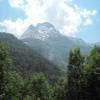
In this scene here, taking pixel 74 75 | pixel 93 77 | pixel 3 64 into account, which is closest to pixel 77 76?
pixel 74 75

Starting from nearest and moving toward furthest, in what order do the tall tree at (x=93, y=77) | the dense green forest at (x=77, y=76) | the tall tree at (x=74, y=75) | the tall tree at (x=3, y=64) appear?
the tall tree at (x=93, y=77)
the dense green forest at (x=77, y=76)
the tall tree at (x=3, y=64)
the tall tree at (x=74, y=75)

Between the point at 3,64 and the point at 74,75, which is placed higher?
the point at 3,64

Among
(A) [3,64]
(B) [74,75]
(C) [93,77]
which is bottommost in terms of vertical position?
(C) [93,77]

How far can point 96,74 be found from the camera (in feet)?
143

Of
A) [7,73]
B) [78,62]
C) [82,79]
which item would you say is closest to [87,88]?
[82,79]

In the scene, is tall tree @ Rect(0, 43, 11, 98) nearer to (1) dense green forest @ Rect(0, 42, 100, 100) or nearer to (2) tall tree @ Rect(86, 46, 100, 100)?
(1) dense green forest @ Rect(0, 42, 100, 100)

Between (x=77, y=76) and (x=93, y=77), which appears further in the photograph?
(x=77, y=76)

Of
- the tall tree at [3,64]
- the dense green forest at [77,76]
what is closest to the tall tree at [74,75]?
the dense green forest at [77,76]

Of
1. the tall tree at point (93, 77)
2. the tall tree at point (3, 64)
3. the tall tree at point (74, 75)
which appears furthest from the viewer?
the tall tree at point (74, 75)

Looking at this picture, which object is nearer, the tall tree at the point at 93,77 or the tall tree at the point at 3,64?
the tall tree at the point at 93,77

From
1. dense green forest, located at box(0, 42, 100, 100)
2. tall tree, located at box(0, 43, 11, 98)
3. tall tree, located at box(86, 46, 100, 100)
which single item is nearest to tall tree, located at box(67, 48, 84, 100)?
dense green forest, located at box(0, 42, 100, 100)

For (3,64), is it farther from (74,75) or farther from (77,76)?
(77,76)

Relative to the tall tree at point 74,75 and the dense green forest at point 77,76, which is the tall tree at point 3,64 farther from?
the tall tree at point 74,75

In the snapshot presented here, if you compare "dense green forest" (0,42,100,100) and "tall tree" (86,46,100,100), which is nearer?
"tall tree" (86,46,100,100)
